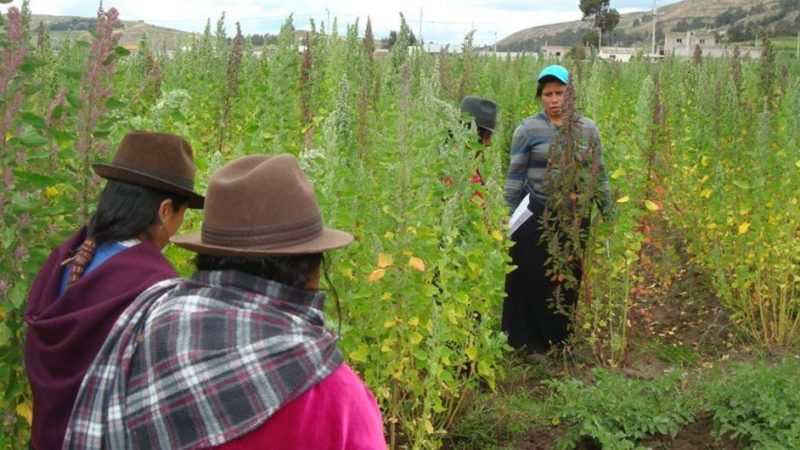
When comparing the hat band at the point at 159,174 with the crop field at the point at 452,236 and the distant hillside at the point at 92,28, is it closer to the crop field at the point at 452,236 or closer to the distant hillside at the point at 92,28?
the crop field at the point at 452,236

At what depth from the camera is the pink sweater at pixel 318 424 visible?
179 centimetres

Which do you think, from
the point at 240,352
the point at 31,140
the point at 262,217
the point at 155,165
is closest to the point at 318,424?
the point at 240,352

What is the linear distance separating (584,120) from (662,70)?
30.6 feet

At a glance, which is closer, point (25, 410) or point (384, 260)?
point (25, 410)

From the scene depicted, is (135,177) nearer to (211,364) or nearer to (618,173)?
(211,364)

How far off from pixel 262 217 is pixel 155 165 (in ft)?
2.87

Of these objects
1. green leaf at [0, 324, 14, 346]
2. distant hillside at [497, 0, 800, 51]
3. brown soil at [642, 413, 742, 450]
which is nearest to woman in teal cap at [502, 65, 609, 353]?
brown soil at [642, 413, 742, 450]

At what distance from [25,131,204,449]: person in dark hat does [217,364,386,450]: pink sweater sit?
668 mm

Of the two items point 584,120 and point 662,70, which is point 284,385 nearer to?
point 584,120

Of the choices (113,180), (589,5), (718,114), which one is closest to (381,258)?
(113,180)

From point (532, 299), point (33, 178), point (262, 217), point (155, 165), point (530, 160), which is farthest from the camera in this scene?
point (532, 299)

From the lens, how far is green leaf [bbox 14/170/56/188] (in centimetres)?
289

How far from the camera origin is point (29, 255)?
2943 mm

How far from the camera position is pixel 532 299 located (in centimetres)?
580
